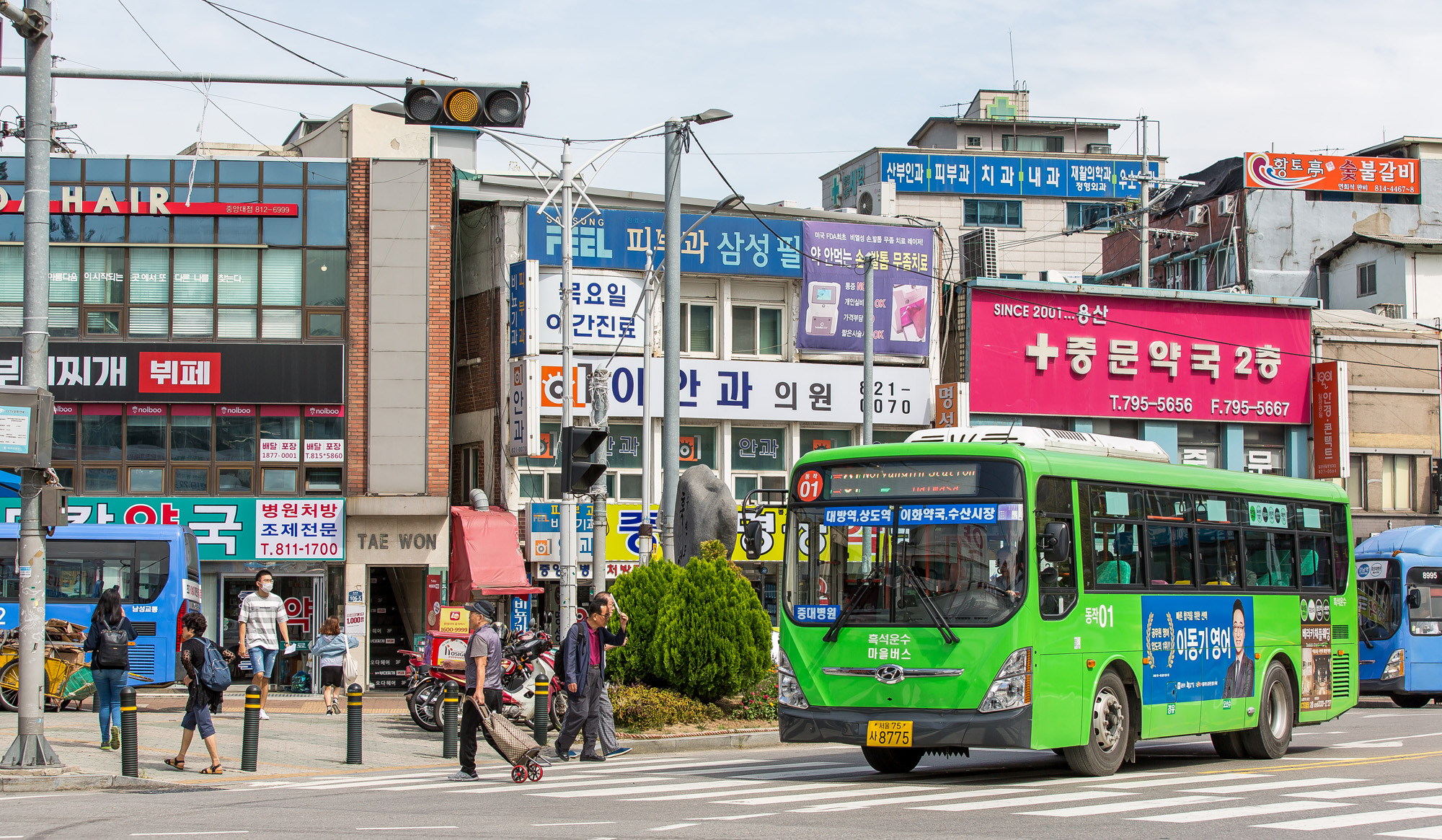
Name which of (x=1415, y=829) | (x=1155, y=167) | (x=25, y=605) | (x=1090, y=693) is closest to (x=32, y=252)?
(x=25, y=605)

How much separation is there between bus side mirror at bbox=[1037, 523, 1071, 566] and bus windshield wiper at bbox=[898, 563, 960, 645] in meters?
1.04

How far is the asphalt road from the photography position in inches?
420

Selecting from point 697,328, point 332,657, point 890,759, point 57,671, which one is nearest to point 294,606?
point 332,657

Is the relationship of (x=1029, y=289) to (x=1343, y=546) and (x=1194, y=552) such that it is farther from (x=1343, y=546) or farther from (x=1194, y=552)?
(x=1194, y=552)

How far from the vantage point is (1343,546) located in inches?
726

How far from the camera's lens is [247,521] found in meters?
29.1

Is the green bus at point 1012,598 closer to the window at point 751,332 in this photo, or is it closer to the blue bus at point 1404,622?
the blue bus at point 1404,622

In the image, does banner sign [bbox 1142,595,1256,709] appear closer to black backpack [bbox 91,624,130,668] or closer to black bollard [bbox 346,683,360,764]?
black bollard [bbox 346,683,360,764]

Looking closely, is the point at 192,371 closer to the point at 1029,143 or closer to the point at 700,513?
the point at 700,513

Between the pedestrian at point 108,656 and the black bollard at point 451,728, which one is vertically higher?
the pedestrian at point 108,656

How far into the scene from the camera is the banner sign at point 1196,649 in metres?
14.7

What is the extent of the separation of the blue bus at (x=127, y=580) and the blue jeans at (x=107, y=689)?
7.47 metres

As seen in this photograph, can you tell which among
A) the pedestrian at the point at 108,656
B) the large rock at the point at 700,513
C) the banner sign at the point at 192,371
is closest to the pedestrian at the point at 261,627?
the pedestrian at the point at 108,656

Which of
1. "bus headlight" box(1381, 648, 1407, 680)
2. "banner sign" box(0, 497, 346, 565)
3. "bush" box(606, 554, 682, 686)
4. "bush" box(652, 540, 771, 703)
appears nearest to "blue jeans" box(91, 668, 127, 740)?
"bush" box(606, 554, 682, 686)
